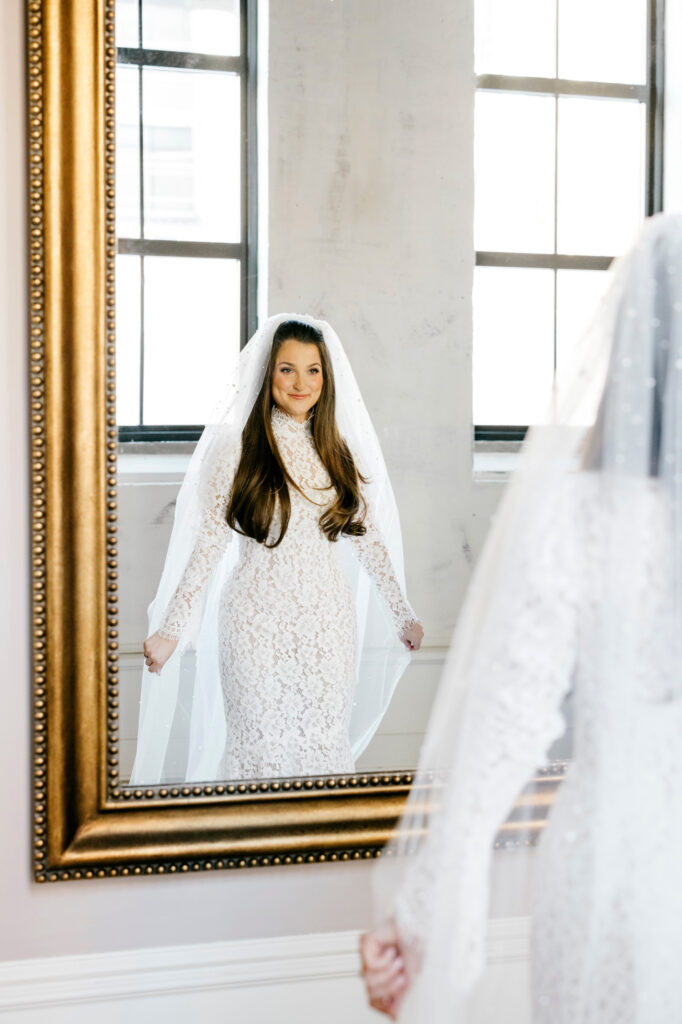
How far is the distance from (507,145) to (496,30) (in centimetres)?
23

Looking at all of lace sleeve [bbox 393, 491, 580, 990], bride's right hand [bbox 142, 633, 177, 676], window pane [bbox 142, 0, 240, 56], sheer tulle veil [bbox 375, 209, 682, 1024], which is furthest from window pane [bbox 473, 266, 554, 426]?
lace sleeve [bbox 393, 491, 580, 990]

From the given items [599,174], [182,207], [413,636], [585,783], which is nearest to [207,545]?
[413,636]

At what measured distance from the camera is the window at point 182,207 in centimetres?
179

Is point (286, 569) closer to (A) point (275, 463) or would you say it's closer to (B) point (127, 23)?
(A) point (275, 463)

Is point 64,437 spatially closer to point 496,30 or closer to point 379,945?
point 379,945

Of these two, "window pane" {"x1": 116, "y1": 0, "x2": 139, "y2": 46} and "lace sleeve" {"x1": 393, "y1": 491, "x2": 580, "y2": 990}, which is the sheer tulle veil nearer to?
"lace sleeve" {"x1": 393, "y1": 491, "x2": 580, "y2": 990}

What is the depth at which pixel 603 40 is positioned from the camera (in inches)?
81.4

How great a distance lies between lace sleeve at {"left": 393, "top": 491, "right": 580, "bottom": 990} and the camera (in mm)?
1034

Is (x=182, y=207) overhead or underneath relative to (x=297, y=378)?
overhead

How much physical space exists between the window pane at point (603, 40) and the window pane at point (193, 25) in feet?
2.33

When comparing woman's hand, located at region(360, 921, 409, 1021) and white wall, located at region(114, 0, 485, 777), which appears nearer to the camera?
woman's hand, located at region(360, 921, 409, 1021)

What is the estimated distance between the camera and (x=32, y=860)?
70.3 inches

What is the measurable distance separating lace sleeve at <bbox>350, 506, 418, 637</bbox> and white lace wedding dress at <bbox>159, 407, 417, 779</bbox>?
0.07ft

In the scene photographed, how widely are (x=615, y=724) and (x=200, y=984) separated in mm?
1211
